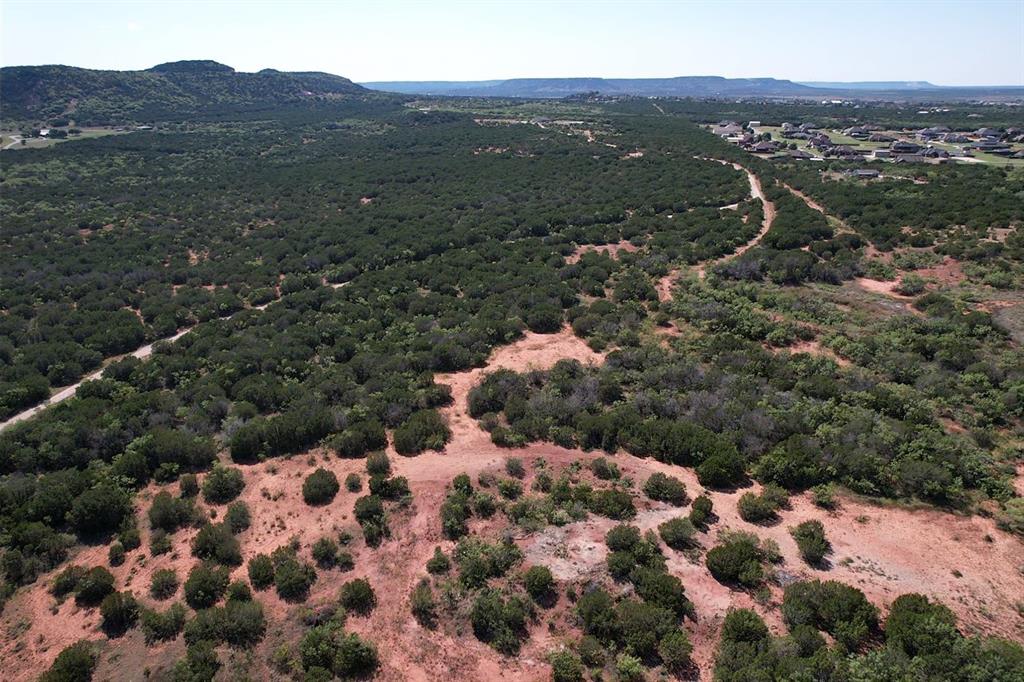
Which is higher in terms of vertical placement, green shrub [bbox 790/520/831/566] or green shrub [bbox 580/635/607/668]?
green shrub [bbox 790/520/831/566]

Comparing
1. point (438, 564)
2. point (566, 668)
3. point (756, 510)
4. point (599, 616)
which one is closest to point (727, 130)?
point (756, 510)

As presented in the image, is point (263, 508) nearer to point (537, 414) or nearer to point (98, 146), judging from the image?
point (537, 414)

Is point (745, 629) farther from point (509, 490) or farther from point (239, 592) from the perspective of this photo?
point (239, 592)

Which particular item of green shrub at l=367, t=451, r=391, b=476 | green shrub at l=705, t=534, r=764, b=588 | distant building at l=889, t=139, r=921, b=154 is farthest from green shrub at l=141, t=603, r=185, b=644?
distant building at l=889, t=139, r=921, b=154

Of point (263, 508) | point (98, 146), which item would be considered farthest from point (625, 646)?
point (98, 146)

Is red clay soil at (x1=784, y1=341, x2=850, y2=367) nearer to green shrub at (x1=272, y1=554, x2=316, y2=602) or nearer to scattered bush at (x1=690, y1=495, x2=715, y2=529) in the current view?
scattered bush at (x1=690, y1=495, x2=715, y2=529)

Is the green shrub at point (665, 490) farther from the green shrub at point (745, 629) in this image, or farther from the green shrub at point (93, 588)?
the green shrub at point (93, 588)

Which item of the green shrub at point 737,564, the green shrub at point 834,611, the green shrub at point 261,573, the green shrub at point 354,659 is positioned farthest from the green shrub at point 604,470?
the green shrub at point 261,573
